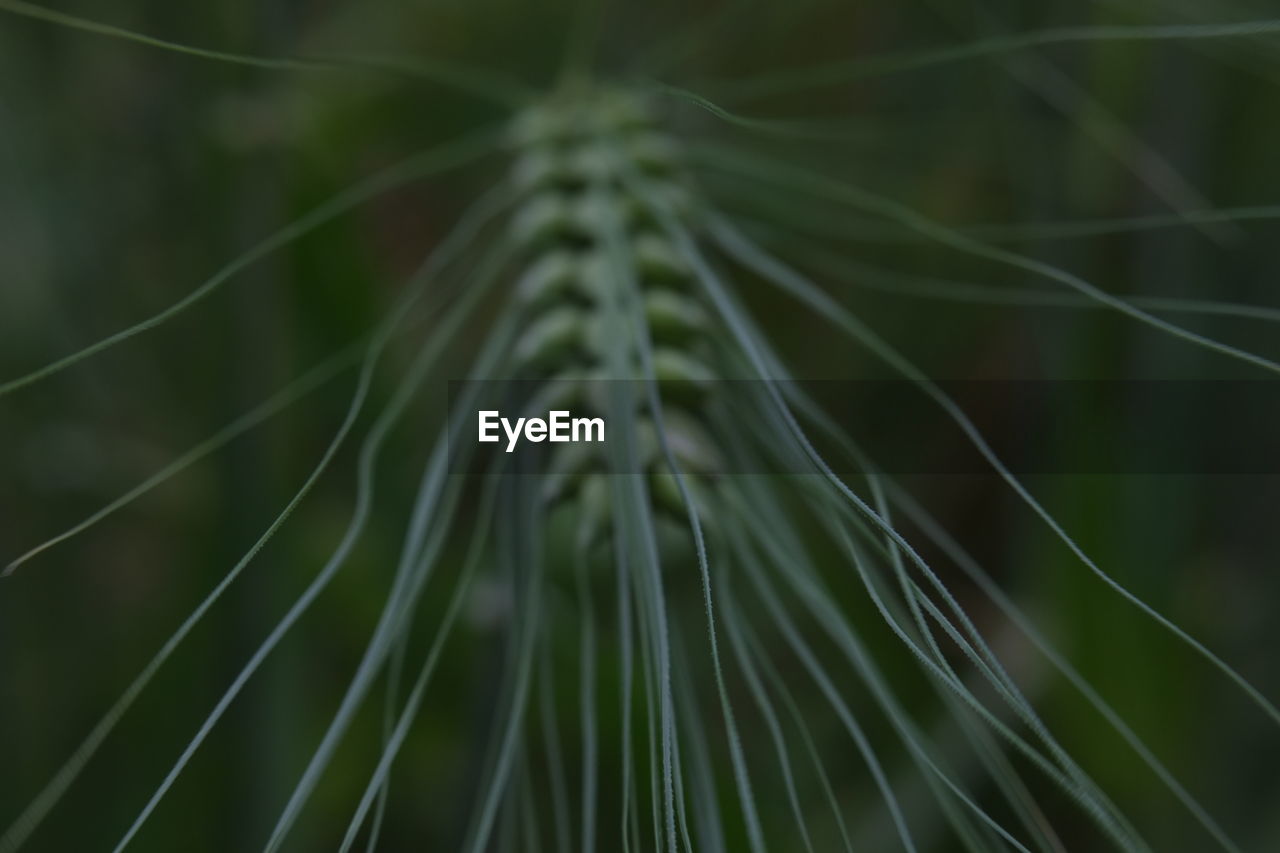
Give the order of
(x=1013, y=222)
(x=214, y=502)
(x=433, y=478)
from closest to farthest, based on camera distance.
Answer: (x=433, y=478) < (x=214, y=502) < (x=1013, y=222)

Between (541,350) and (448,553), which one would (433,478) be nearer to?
(541,350)

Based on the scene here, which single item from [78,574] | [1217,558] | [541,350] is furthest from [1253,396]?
[78,574]

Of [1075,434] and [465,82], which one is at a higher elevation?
[465,82]

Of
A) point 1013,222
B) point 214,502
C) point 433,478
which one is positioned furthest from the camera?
point 1013,222

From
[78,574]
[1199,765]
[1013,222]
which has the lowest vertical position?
[1199,765]

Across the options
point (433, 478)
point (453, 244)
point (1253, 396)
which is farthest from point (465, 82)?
point (1253, 396)

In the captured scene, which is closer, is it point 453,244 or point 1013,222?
point 453,244
